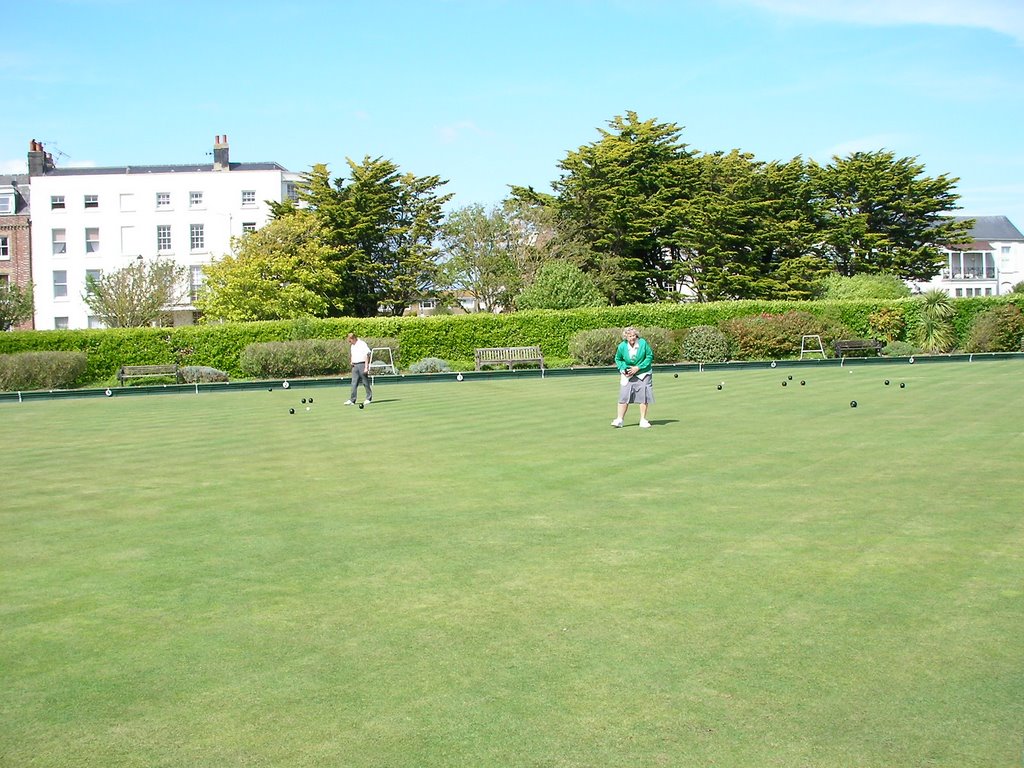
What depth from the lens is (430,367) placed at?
3353cm

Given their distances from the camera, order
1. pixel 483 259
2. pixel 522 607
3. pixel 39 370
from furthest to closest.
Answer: pixel 483 259 < pixel 39 370 < pixel 522 607

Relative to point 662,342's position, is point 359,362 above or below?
below

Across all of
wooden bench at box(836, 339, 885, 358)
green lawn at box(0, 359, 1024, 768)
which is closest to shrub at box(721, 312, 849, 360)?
wooden bench at box(836, 339, 885, 358)

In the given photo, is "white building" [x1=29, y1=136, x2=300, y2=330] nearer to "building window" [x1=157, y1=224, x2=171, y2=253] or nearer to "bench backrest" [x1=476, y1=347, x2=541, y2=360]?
"building window" [x1=157, y1=224, x2=171, y2=253]

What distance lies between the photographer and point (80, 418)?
1967 cm

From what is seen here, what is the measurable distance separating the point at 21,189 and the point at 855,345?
166 ft

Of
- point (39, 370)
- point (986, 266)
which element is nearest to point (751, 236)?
point (39, 370)

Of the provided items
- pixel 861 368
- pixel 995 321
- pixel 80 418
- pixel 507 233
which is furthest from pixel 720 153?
pixel 80 418

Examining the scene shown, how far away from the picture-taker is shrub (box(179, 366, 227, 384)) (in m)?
31.6

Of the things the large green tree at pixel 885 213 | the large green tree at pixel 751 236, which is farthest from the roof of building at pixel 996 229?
the large green tree at pixel 751 236

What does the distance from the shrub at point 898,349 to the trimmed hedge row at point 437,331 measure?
1283mm

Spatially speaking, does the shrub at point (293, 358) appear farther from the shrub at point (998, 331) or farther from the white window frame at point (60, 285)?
the white window frame at point (60, 285)

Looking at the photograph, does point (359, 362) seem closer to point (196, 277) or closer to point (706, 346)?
point (706, 346)

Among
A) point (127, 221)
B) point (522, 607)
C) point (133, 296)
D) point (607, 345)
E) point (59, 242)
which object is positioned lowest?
point (522, 607)
